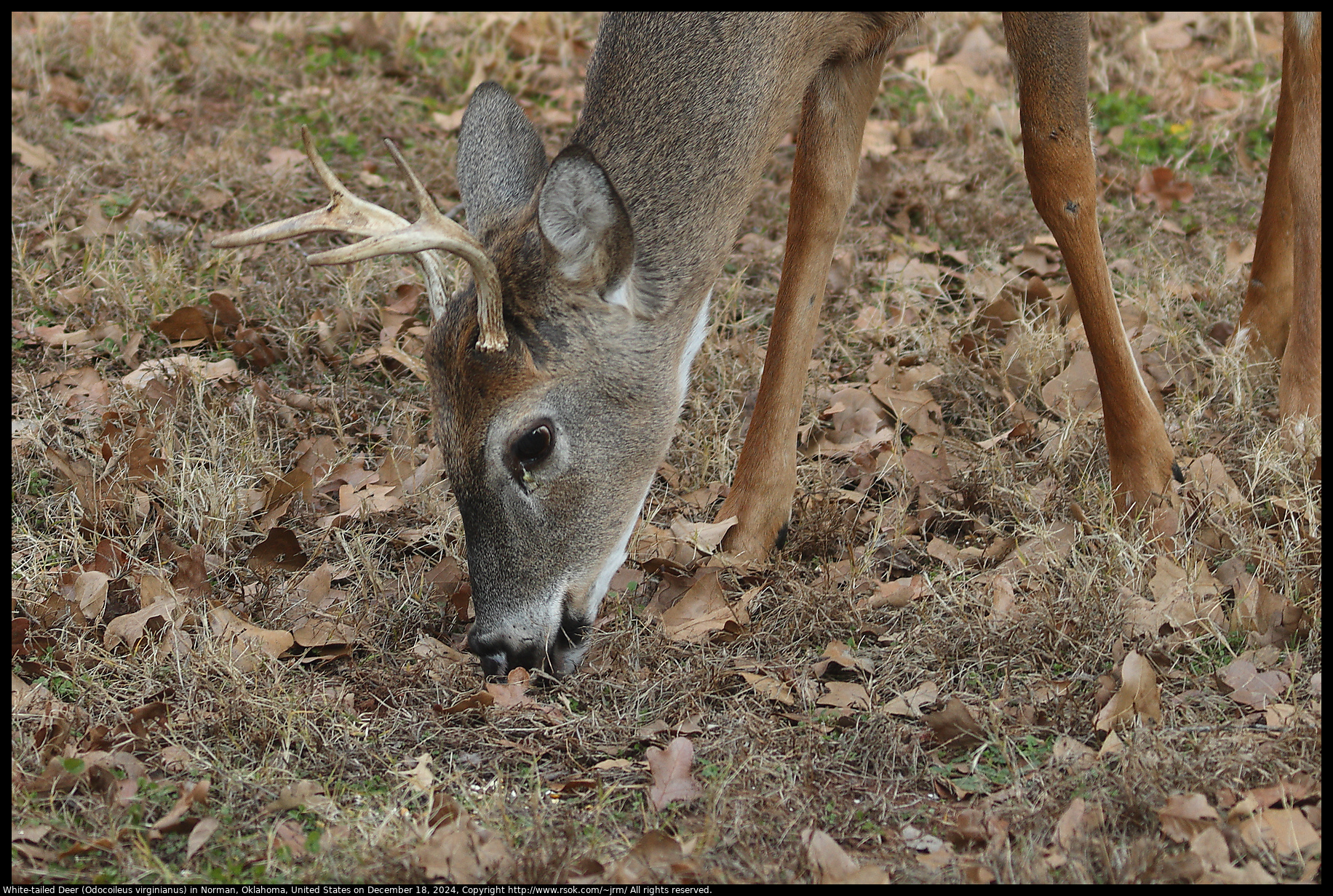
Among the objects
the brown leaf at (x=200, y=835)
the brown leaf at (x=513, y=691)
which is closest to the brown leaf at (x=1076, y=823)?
the brown leaf at (x=513, y=691)

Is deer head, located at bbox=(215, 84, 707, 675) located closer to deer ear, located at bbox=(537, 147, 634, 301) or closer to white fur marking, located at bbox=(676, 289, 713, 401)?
deer ear, located at bbox=(537, 147, 634, 301)

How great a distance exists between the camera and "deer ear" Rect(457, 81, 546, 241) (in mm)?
3812

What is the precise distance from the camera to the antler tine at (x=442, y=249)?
306cm

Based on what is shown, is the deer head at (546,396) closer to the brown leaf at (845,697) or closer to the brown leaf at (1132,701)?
the brown leaf at (845,697)

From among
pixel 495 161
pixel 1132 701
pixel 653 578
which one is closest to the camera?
pixel 1132 701

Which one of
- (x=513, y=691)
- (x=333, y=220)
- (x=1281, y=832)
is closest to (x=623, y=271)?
(x=333, y=220)

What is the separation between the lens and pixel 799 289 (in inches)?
179

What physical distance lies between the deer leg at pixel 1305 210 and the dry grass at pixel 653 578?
22 centimetres

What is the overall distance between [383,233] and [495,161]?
791 millimetres

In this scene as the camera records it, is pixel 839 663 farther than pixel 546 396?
Yes

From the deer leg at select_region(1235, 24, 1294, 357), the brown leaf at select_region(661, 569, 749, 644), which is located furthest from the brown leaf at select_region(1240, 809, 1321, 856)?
the deer leg at select_region(1235, 24, 1294, 357)

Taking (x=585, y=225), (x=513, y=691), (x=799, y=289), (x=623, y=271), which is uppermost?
(x=585, y=225)

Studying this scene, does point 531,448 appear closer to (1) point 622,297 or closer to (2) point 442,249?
(1) point 622,297
